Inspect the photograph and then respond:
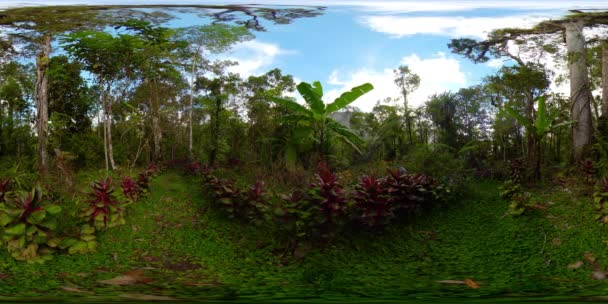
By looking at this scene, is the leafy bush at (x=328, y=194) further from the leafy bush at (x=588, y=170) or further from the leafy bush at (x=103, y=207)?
the leafy bush at (x=588, y=170)

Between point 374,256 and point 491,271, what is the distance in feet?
1.07

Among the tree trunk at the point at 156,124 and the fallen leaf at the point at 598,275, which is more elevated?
the tree trunk at the point at 156,124

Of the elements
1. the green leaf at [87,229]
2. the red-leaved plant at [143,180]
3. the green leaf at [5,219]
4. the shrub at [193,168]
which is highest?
the shrub at [193,168]

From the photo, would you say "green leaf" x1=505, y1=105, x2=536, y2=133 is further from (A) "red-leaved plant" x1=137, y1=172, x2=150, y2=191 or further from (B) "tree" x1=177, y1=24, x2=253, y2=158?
(A) "red-leaved plant" x1=137, y1=172, x2=150, y2=191

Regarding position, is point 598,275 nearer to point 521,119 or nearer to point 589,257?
point 589,257

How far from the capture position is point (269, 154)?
1.26 meters

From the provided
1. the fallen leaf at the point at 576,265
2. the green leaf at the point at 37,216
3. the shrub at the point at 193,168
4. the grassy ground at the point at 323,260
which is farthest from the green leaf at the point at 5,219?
the fallen leaf at the point at 576,265

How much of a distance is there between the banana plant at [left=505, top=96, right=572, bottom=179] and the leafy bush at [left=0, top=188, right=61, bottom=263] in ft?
5.95

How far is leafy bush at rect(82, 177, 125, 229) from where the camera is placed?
1.40 metres

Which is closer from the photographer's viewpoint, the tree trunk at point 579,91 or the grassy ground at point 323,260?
the grassy ground at point 323,260

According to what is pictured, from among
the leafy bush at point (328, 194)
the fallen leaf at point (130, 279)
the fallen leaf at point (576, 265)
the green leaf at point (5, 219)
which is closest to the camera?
the fallen leaf at point (130, 279)

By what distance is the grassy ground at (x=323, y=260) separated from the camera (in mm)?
982

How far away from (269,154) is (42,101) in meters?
0.89

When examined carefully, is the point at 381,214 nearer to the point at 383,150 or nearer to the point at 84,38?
the point at 383,150
